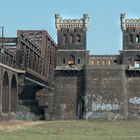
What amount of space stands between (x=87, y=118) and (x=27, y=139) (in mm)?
48608

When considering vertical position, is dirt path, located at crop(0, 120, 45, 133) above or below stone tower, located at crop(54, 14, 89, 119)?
below

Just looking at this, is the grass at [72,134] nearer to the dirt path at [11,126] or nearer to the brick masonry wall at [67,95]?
the dirt path at [11,126]

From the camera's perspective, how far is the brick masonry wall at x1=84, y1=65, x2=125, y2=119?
8319cm

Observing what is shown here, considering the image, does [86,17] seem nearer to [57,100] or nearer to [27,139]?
[57,100]

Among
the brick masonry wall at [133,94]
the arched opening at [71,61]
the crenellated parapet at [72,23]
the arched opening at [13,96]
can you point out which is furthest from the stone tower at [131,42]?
the arched opening at [13,96]

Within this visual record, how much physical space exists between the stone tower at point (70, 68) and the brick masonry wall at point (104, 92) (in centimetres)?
243

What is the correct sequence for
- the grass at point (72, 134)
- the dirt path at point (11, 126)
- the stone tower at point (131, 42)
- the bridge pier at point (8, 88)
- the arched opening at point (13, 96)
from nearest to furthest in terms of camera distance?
the grass at point (72, 134) → the dirt path at point (11, 126) → the bridge pier at point (8, 88) → the stone tower at point (131, 42) → the arched opening at point (13, 96)

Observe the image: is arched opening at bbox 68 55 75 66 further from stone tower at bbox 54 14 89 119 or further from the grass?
Answer: the grass

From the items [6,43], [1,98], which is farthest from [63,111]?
[6,43]

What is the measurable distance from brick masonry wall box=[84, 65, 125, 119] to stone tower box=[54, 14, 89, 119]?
95.8 inches

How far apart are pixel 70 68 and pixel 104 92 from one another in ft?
25.3

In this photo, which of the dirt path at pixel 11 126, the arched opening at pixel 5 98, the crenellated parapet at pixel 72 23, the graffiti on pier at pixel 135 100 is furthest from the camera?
the crenellated parapet at pixel 72 23

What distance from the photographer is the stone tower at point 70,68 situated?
286 ft

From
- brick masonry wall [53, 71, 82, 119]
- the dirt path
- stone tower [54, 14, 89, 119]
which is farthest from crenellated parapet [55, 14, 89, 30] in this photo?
the dirt path
